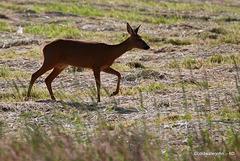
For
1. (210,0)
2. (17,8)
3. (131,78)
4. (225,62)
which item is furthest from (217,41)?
(210,0)

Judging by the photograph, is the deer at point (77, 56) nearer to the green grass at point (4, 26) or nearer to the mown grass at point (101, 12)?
the green grass at point (4, 26)

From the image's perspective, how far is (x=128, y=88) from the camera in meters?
10.5

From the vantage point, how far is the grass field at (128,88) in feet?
15.9

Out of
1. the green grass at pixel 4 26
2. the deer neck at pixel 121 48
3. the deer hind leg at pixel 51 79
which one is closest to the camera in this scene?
the deer hind leg at pixel 51 79

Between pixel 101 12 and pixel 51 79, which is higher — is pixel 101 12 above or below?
above

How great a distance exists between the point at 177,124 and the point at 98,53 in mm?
3426

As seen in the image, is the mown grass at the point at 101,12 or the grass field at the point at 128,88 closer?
the grass field at the point at 128,88

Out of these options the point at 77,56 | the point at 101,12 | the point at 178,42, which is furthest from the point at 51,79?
the point at 101,12

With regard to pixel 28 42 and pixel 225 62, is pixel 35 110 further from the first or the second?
pixel 28 42

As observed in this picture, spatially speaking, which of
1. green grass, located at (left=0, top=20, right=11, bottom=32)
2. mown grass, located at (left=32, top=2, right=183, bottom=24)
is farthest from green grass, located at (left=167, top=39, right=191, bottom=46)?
green grass, located at (left=0, top=20, right=11, bottom=32)

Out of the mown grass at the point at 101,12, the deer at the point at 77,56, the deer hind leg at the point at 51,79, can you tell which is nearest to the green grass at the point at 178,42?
the mown grass at the point at 101,12

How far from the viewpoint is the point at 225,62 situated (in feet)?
42.8

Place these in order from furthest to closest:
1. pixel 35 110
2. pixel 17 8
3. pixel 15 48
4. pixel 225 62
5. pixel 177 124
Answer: pixel 17 8 < pixel 15 48 < pixel 225 62 < pixel 35 110 < pixel 177 124

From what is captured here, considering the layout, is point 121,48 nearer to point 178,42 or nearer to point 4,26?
point 178,42
